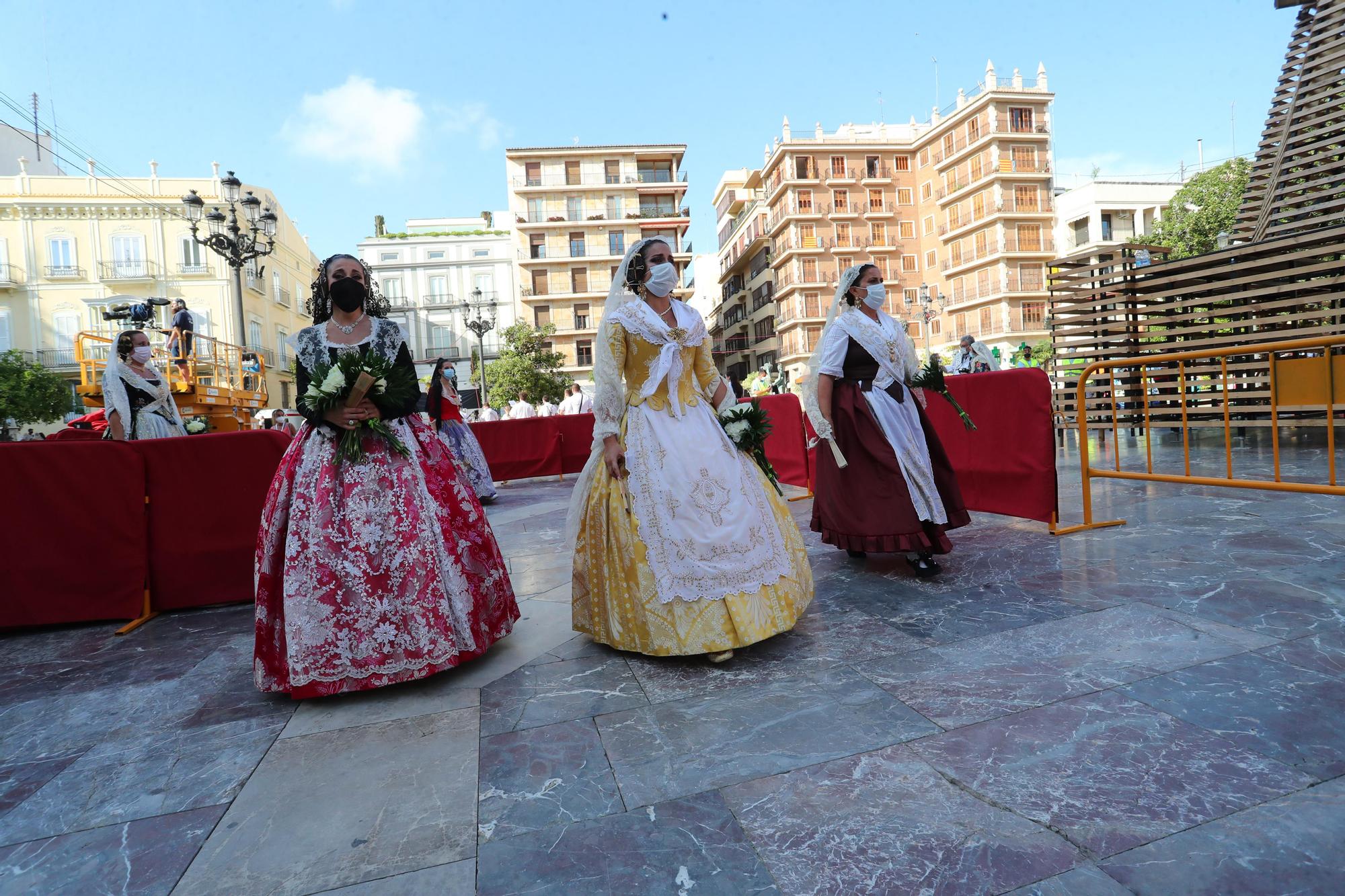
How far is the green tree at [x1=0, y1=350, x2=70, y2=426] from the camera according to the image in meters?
26.6

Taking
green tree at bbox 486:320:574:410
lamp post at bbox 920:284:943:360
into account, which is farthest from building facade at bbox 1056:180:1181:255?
green tree at bbox 486:320:574:410

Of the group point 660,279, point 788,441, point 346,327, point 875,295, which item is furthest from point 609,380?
point 788,441

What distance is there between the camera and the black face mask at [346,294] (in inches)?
122

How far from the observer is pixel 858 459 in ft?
13.4

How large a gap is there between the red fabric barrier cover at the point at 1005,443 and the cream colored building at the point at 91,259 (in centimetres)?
3282

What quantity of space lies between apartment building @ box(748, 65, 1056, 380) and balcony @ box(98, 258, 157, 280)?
34.7m

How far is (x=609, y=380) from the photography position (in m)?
3.19

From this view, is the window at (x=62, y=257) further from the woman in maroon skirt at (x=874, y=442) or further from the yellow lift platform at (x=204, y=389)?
the woman in maroon skirt at (x=874, y=442)

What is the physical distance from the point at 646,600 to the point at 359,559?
3.76ft

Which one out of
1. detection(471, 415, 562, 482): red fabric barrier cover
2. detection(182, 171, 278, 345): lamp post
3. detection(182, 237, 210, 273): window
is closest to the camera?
detection(182, 171, 278, 345): lamp post

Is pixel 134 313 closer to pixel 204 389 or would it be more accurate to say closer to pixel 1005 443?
pixel 204 389

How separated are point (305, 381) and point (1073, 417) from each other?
12.5 metres

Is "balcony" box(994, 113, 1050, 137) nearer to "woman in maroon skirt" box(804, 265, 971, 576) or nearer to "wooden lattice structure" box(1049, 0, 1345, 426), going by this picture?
"wooden lattice structure" box(1049, 0, 1345, 426)

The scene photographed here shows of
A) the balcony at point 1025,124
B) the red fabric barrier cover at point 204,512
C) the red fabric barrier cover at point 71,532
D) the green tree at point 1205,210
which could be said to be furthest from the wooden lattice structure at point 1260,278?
the balcony at point 1025,124
